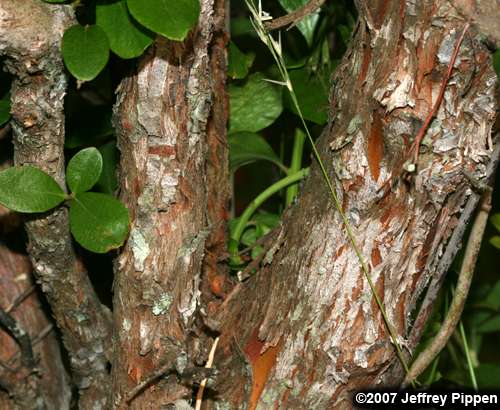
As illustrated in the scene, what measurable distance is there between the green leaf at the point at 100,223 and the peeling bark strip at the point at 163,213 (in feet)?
0.13

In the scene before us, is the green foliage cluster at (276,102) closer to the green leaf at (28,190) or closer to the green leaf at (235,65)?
the green leaf at (235,65)

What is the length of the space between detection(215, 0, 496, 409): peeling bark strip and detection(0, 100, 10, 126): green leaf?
0.92 ft

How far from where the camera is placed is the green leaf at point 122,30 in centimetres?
54

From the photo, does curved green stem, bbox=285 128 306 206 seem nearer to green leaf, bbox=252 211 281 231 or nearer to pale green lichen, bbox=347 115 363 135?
green leaf, bbox=252 211 281 231

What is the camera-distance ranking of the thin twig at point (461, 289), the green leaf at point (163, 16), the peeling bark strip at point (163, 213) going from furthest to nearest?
the thin twig at point (461, 289) < the peeling bark strip at point (163, 213) < the green leaf at point (163, 16)

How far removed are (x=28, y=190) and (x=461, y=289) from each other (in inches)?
17.3

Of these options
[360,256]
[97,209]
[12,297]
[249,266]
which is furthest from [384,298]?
[12,297]

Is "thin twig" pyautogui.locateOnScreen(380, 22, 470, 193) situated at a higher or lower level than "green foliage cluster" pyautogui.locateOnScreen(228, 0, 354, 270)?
higher

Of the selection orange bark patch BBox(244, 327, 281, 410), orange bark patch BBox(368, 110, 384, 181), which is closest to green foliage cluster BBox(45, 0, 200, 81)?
orange bark patch BBox(368, 110, 384, 181)

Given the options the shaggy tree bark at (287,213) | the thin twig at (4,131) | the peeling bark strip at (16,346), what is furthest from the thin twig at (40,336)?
the thin twig at (4,131)

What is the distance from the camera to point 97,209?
2.02 ft

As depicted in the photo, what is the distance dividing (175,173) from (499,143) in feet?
0.96

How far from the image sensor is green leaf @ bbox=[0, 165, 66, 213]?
0.59 m

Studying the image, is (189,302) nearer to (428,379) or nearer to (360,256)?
(360,256)
